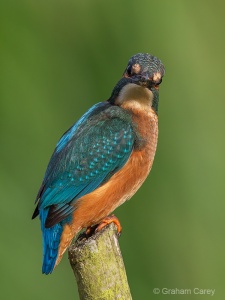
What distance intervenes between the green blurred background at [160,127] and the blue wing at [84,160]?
205mm

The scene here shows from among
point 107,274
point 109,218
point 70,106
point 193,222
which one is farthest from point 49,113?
point 107,274

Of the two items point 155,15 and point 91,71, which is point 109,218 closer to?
point 91,71

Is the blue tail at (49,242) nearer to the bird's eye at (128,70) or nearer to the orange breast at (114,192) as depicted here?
the orange breast at (114,192)

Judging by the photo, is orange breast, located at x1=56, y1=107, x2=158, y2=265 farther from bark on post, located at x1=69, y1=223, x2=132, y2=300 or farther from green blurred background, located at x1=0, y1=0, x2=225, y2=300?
bark on post, located at x1=69, y1=223, x2=132, y2=300

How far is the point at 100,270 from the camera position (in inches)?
177

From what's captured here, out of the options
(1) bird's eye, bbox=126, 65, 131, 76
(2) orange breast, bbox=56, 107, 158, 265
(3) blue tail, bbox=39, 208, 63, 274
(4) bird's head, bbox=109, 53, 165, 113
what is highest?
(1) bird's eye, bbox=126, 65, 131, 76

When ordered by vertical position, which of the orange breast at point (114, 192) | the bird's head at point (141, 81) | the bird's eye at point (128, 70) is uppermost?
the bird's eye at point (128, 70)

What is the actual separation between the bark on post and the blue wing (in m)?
0.66

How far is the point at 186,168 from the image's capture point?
554 centimetres

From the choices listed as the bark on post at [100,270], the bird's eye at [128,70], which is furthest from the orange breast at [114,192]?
the bark on post at [100,270]

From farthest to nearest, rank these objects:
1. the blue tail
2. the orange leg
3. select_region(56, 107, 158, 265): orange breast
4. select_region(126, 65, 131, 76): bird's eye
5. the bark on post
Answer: select_region(126, 65, 131, 76): bird's eye → select_region(56, 107, 158, 265): orange breast → the orange leg → the blue tail → the bark on post

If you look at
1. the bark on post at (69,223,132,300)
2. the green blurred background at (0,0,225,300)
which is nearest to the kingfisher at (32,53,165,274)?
the green blurred background at (0,0,225,300)

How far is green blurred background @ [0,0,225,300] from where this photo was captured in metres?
5.45

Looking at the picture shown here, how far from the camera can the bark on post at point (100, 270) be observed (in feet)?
14.7
